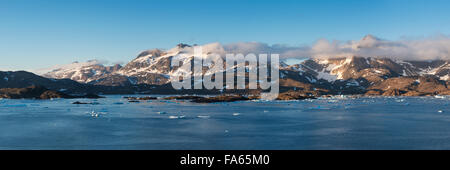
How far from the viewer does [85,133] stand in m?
43.9

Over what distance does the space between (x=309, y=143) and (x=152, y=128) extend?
21.8 metres

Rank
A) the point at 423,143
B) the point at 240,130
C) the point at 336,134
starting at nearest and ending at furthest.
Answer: the point at 423,143 < the point at 336,134 < the point at 240,130

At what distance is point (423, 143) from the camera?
120 feet
